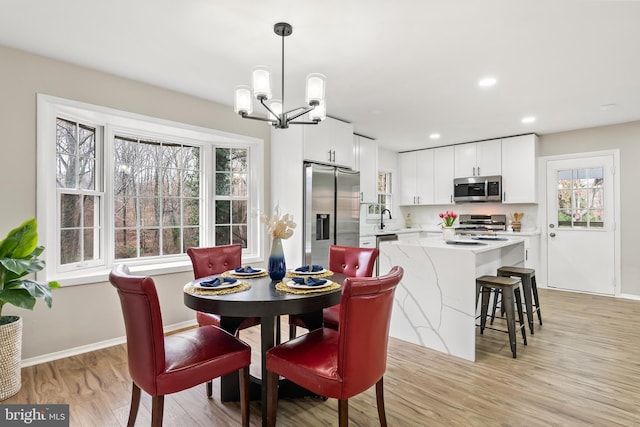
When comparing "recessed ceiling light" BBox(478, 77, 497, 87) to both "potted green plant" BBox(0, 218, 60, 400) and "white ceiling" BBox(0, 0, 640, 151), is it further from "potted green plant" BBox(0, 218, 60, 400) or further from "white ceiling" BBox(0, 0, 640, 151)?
"potted green plant" BBox(0, 218, 60, 400)

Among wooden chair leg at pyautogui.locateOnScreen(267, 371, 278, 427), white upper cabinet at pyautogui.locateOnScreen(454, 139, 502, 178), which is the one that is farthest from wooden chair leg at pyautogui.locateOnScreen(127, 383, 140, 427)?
white upper cabinet at pyautogui.locateOnScreen(454, 139, 502, 178)

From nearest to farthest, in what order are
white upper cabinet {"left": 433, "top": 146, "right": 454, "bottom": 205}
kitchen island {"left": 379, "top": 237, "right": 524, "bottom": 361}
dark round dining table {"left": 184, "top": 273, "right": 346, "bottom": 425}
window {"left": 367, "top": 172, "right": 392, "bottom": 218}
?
dark round dining table {"left": 184, "top": 273, "right": 346, "bottom": 425}
kitchen island {"left": 379, "top": 237, "right": 524, "bottom": 361}
white upper cabinet {"left": 433, "top": 146, "right": 454, "bottom": 205}
window {"left": 367, "top": 172, "right": 392, "bottom": 218}

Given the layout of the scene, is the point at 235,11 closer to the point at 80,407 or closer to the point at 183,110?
the point at 183,110

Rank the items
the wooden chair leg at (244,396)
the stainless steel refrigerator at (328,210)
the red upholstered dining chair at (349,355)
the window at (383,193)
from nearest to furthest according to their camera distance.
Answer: the red upholstered dining chair at (349,355)
the wooden chair leg at (244,396)
the stainless steel refrigerator at (328,210)
the window at (383,193)

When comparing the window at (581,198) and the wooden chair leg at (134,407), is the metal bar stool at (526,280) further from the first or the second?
the wooden chair leg at (134,407)

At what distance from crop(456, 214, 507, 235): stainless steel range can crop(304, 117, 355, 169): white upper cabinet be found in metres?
2.56

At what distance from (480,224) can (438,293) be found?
3520 mm

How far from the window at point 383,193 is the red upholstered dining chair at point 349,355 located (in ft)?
15.3

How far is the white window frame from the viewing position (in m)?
2.69

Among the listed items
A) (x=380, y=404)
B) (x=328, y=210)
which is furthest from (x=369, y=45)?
(x=380, y=404)

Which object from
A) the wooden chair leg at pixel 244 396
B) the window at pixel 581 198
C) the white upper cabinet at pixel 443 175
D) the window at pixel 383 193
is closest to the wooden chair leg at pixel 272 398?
the wooden chair leg at pixel 244 396

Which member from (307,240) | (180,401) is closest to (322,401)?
(180,401)

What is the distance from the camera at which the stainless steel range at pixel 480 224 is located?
5.63m

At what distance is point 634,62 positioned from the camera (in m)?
2.81
